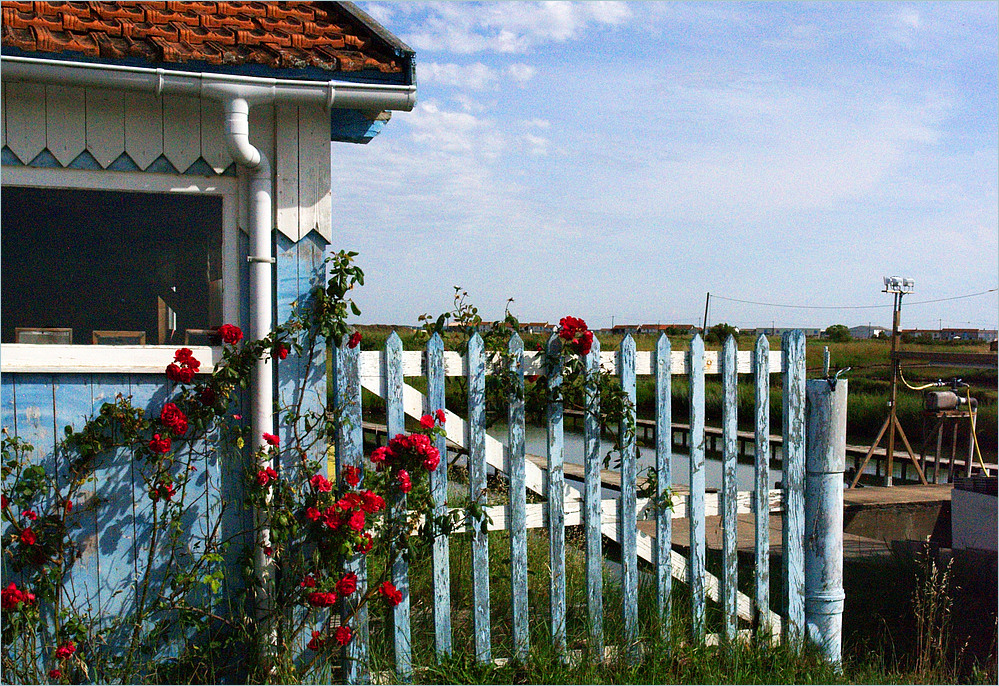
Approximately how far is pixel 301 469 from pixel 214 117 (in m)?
1.71

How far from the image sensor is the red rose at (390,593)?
11.2 feet

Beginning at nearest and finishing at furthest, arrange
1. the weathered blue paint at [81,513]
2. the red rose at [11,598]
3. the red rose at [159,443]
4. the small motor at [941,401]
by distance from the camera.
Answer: the red rose at [11,598] < the red rose at [159,443] < the weathered blue paint at [81,513] < the small motor at [941,401]

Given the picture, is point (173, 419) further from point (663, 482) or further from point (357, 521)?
point (663, 482)

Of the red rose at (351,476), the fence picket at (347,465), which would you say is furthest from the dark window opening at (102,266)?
the red rose at (351,476)

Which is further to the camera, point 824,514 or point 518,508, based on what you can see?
point 824,514

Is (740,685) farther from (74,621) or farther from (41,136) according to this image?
(41,136)

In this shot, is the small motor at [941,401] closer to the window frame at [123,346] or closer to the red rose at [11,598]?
the window frame at [123,346]

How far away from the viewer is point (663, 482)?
3834 mm

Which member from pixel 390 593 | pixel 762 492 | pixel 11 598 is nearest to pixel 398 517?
pixel 390 593

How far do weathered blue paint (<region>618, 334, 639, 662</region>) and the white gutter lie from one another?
1632 millimetres

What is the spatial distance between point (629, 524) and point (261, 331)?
6.42 ft

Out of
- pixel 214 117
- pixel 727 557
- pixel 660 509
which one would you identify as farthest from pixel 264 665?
pixel 214 117

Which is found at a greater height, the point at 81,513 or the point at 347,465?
the point at 347,465

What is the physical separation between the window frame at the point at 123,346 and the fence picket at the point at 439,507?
0.99 meters
